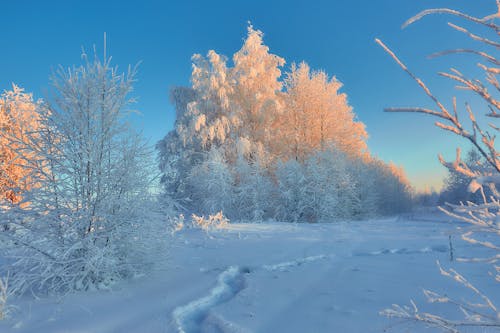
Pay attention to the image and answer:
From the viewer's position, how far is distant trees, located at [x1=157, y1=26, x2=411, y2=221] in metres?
12.8

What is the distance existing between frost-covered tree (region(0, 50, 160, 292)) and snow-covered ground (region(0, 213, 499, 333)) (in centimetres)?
32

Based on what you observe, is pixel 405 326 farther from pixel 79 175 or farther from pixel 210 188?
pixel 210 188

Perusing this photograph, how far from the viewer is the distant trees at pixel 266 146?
12.8 metres

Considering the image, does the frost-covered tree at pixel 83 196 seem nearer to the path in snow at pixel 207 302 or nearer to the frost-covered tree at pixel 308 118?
the path in snow at pixel 207 302

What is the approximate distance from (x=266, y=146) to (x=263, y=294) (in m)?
13.0

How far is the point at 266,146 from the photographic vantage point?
15656 mm

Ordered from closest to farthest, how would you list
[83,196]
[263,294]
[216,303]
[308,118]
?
[216,303] → [263,294] → [83,196] → [308,118]

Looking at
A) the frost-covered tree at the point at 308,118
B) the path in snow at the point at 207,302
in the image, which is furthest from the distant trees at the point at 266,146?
the path in snow at the point at 207,302

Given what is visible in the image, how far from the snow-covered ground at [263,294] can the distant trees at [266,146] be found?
26.2 ft

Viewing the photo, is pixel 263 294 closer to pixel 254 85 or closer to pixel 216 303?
pixel 216 303

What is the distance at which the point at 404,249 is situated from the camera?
4.93 meters

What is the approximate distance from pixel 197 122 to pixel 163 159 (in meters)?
3.20

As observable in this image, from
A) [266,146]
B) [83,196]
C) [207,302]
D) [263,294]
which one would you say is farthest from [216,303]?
[266,146]

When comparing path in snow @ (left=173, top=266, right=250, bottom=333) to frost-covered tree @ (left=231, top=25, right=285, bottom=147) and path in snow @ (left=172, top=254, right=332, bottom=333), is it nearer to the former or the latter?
path in snow @ (left=172, top=254, right=332, bottom=333)
